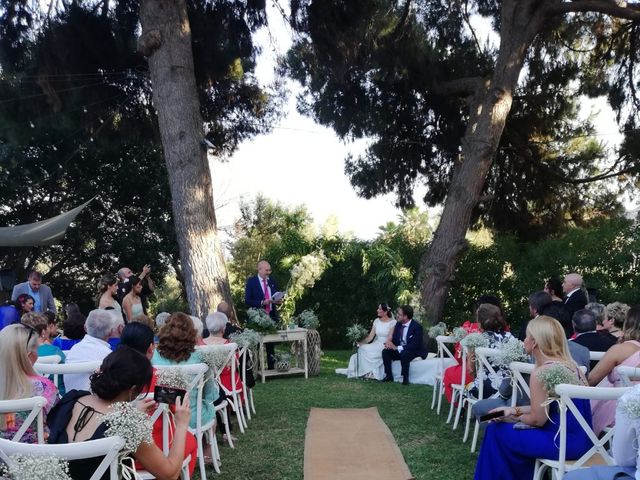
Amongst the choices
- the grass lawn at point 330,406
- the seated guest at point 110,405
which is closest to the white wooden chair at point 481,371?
the grass lawn at point 330,406

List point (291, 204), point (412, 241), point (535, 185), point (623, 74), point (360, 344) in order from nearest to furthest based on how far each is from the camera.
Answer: point (360, 344) → point (623, 74) → point (535, 185) → point (412, 241) → point (291, 204)

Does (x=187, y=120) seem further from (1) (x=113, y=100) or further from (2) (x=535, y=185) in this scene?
(2) (x=535, y=185)

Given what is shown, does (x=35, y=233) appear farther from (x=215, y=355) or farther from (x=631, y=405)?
(x=631, y=405)

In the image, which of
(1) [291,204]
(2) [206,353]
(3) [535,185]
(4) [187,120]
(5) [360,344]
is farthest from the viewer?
(1) [291,204]

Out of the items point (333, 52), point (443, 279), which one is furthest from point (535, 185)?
point (333, 52)

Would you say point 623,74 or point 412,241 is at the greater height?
point 623,74

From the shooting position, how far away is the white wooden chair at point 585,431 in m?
2.74

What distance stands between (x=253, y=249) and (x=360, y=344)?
27.0 ft

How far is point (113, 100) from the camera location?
1022 cm

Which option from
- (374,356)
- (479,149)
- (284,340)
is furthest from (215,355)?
(479,149)

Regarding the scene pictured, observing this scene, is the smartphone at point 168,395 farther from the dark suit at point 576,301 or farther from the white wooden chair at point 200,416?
Answer: the dark suit at point 576,301

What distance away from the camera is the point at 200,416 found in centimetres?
405

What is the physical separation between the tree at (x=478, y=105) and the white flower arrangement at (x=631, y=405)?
7.92 m

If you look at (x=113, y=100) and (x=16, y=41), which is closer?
(x=16, y=41)
